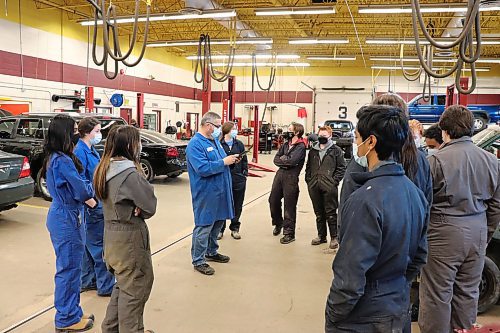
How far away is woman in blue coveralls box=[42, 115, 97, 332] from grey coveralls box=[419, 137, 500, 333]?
2.35 m

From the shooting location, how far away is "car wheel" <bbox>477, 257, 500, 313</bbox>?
3.28m

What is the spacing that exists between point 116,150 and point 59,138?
0.61 m

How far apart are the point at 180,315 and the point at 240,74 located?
78.5ft

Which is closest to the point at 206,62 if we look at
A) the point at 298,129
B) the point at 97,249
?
the point at 298,129

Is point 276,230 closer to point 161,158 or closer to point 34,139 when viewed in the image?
point 161,158

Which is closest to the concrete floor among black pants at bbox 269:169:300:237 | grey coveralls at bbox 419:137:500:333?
black pants at bbox 269:169:300:237

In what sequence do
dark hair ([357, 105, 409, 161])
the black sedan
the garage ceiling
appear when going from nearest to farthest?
1. dark hair ([357, 105, 409, 161])
2. the black sedan
3. the garage ceiling

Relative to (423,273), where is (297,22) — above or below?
above

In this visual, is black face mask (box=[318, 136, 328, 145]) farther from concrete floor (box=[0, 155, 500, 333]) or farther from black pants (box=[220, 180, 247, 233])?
concrete floor (box=[0, 155, 500, 333])

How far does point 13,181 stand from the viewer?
5.58 m

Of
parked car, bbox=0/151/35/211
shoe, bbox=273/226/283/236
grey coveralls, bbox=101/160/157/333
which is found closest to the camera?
grey coveralls, bbox=101/160/157/333

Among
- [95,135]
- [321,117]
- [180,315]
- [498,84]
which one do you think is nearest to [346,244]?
[180,315]

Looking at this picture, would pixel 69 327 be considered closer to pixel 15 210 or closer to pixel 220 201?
pixel 220 201

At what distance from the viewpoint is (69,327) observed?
290cm
